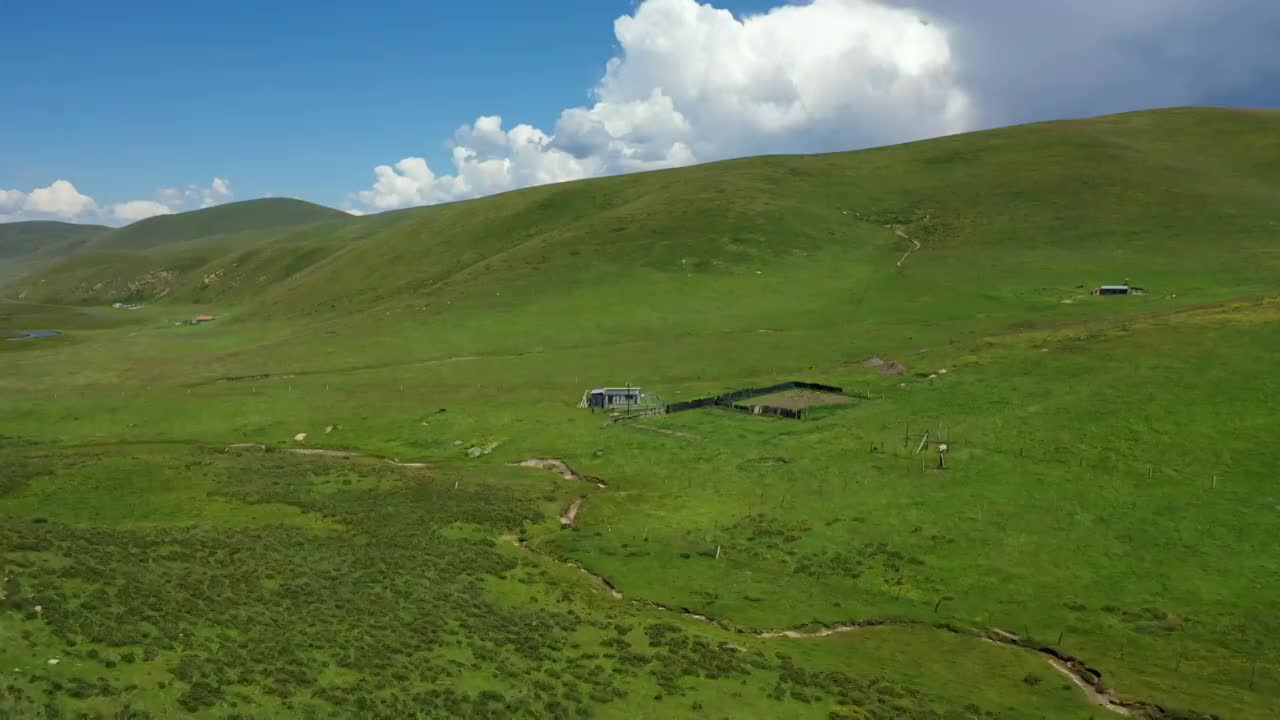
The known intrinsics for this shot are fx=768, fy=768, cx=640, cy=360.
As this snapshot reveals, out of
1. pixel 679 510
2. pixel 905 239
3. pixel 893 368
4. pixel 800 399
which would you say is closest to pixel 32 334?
pixel 800 399

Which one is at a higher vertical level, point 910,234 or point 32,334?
point 910,234

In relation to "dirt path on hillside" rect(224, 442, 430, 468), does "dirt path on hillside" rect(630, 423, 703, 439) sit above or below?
above

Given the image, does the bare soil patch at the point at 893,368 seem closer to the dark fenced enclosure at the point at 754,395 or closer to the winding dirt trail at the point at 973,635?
the dark fenced enclosure at the point at 754,395

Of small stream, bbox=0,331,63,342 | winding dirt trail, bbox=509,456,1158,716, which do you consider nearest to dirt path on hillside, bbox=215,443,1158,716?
winding dirt trail, bbox=509,456,1158,716

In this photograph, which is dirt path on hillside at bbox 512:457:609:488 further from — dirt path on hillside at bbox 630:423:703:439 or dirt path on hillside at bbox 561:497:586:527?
dirt path on hillside at bbox 630:423:703:439

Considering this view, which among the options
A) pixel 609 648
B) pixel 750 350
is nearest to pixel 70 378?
pixel 750 350

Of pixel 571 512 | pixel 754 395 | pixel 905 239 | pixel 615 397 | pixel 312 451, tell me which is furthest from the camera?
pixel 905 239

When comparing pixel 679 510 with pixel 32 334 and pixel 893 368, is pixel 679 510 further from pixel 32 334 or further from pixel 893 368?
pixel 32 334

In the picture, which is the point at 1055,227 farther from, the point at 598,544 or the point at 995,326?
the point at 598,544
